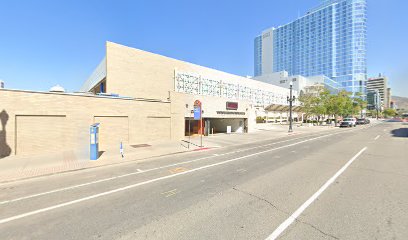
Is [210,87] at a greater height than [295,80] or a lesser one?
lesser

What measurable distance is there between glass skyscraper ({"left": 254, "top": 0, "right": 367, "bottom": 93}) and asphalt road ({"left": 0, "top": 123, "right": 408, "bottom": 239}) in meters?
136

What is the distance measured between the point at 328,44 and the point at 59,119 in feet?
491

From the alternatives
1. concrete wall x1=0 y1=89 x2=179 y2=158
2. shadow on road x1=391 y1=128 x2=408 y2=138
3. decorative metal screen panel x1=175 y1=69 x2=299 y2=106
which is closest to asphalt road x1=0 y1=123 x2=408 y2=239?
concrete wall x1=0 y1=89 x2=179 y2=158

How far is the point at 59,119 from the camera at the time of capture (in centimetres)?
1364

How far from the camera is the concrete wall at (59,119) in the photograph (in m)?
11.9

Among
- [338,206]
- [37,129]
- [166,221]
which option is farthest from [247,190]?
[37,129]

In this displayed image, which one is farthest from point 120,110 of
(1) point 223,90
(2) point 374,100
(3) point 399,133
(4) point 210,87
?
(2) point 374,100

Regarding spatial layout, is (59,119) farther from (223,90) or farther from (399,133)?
(399,133)

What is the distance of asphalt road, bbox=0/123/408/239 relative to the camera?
3.90 metres

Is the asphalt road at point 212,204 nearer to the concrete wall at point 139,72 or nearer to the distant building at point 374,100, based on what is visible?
the concrete wall at point 139,72

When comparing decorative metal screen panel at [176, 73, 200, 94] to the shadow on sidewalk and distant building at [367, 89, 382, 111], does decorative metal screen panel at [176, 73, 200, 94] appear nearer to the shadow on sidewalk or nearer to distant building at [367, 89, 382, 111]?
the shadow on sidewalk

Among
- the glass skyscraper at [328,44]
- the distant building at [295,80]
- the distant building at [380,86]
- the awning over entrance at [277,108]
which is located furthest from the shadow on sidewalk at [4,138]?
the distant building at [380,86]

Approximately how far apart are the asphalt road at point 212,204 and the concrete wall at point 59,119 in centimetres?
671

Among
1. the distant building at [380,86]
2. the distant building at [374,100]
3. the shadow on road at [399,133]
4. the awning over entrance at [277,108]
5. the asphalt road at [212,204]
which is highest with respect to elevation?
the distant building at [380,86]
